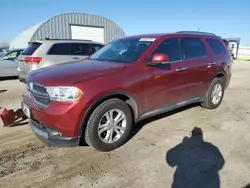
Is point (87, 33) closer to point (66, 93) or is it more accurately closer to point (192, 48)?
point (192, 48)

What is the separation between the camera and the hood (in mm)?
3266

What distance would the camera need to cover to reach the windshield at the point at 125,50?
13.7 feet

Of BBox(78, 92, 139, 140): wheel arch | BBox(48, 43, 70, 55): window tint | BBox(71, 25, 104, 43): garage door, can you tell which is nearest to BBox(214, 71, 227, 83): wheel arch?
BBox(78, 92, 139, 140): wheel arch

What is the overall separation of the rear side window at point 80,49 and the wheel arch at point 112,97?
5.65m

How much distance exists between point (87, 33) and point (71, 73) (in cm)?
2371

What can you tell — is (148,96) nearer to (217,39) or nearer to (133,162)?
(133,162)

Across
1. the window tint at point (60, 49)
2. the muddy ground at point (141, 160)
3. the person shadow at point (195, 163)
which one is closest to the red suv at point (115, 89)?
the muddy ground at point (141, 160)

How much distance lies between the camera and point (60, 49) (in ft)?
28.2

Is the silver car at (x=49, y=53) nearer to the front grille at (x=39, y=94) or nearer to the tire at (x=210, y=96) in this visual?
the front grille at (x=39, y=94)

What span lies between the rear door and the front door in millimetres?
194

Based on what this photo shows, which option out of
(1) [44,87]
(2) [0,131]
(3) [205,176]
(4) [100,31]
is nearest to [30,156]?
(1) [44,87]

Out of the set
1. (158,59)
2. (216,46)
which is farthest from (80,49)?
(158,59)

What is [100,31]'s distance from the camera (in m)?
27.0

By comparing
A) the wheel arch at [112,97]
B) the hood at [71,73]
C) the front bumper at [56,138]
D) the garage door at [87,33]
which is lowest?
the front bumper at [56,138]
